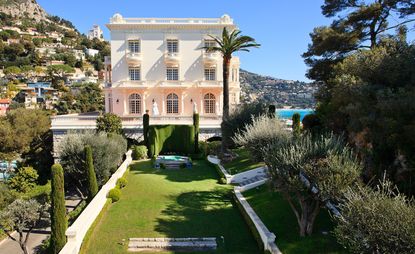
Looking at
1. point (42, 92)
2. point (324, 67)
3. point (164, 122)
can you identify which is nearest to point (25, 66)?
point (42, 92)

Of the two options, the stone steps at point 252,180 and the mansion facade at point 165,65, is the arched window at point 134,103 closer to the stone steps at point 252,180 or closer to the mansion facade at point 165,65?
the mansion facade at point 165,65

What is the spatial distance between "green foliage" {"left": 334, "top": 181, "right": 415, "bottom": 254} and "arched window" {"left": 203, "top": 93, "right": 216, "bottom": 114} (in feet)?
117

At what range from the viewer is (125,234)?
1374cm

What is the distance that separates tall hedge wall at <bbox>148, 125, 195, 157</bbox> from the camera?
1209 inches

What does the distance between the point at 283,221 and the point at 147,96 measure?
32041 millimetres

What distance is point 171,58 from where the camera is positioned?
41.8 m

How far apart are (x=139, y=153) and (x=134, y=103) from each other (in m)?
15.4

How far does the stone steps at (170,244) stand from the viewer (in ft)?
41.7

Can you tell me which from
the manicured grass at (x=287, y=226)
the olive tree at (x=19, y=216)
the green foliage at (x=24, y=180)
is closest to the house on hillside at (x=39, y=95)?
the green foliage at (x=24, y=180)

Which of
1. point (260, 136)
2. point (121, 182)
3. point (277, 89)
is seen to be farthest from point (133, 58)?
point (277, 89)

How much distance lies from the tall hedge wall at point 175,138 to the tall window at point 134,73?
14301 millimetres

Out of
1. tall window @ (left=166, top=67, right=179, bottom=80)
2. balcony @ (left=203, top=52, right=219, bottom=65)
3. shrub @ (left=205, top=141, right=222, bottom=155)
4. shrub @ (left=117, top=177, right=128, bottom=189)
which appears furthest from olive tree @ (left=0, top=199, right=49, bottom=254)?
balcony @ (left=203, top=52, right=219, bottom=65)

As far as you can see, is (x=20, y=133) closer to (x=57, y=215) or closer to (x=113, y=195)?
(x=113, y=195)

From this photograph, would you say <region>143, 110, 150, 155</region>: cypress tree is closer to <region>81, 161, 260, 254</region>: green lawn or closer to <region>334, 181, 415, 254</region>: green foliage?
<region>81, 161, 260, 254</region>: green lawn
